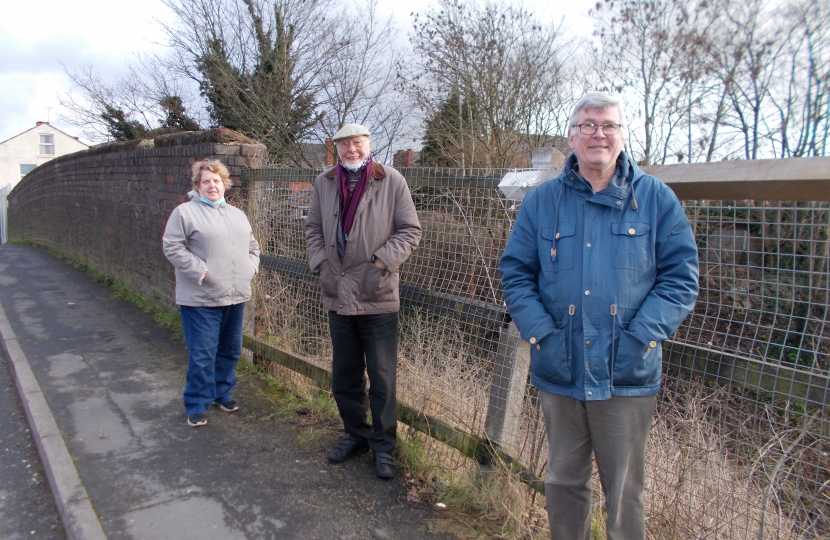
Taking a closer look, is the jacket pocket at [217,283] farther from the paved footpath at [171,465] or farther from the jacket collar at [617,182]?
the jacket collar at [617,182]

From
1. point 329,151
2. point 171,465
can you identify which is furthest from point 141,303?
point 329,151

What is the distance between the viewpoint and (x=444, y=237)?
145 inches

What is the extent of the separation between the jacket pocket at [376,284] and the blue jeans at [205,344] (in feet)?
4.73

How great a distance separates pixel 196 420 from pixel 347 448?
1.27 m

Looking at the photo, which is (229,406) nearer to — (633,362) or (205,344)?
(205,344)

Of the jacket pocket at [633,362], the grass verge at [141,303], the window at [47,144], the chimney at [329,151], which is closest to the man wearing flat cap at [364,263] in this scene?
the jacket pocket at [633,362]

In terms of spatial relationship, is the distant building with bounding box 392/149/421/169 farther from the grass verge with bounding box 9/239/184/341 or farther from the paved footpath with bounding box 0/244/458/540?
the paved footpath with bounding box 0/244/458/540

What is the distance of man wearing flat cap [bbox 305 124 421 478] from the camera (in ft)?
10.9

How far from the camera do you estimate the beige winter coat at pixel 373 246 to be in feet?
10.9

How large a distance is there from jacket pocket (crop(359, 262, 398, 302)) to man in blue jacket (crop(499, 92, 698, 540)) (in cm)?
113

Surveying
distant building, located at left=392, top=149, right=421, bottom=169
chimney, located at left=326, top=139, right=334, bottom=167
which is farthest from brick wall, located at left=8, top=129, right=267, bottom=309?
distant building, located at left=392, top=149, right=421, bottom=169

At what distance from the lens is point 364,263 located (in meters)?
3.32

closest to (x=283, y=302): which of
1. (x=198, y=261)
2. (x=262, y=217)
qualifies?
(x=262, y=217)

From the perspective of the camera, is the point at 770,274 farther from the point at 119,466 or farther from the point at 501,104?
the point at 501,104
